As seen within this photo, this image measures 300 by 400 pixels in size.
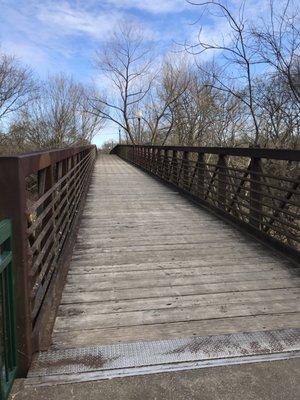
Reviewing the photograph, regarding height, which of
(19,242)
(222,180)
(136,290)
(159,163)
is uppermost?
(19,242)

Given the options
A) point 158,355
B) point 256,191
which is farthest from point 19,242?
point 256,191

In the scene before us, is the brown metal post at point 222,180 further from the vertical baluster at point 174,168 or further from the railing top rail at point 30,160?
the railing top rail at point 30,160

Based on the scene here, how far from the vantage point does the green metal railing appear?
2204 mm

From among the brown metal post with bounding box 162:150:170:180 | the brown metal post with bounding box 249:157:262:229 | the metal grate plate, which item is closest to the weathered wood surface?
the metal grate plate

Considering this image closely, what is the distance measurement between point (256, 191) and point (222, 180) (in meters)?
1.58

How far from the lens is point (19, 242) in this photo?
2416 millimetres

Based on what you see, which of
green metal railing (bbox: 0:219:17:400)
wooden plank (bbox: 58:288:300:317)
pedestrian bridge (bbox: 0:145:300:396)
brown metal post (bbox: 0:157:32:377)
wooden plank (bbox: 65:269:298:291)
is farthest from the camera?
wooden plank (bbox: 65:269:298:291)

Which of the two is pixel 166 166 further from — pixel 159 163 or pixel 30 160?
pixel 30 160

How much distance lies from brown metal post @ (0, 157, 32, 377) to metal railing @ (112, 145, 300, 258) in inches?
118

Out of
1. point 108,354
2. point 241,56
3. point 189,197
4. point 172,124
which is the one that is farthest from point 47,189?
point 172,124

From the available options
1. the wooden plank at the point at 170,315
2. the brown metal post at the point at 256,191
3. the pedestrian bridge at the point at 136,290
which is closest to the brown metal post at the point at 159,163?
the pedestrian bridge at the point at 136,290

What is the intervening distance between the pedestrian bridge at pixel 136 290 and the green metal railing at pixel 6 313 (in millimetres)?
15

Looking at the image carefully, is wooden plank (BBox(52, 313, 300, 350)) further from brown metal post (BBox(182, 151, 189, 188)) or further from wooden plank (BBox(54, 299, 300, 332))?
brown metal post (BBox(182, 151, 189, 188))

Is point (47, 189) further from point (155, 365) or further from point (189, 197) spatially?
point (189, 197)
